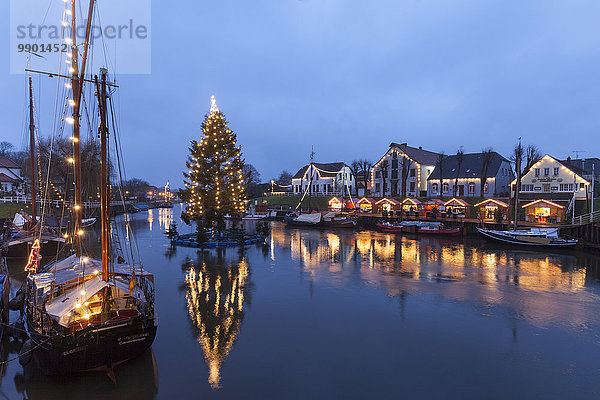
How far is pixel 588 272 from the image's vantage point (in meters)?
23.3

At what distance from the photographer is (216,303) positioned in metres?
15.9

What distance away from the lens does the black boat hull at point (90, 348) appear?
29.3 ft

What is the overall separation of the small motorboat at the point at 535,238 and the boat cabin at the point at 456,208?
1395 cm

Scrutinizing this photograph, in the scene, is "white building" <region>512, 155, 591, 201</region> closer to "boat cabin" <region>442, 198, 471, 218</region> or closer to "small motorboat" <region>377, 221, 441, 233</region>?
"boat cabin" <region>442, 198, 471, 218</region>

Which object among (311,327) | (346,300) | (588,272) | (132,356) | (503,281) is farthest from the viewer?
(588,272)

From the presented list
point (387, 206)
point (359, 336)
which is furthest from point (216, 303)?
point (387, 206)

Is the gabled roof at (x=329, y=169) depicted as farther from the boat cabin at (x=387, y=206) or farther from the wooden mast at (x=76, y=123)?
the wooden mast at (x=76, y=123)

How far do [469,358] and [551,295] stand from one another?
10417 mm

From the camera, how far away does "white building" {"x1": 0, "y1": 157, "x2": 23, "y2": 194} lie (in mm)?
67250

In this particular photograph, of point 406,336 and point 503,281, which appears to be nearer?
point 406,336

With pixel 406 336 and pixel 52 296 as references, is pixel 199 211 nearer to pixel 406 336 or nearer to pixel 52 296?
pixel 52 296

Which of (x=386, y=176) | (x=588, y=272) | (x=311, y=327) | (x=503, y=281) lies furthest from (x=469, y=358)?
(x=386, y=176)

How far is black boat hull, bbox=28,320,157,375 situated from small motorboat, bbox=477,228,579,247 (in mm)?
36918

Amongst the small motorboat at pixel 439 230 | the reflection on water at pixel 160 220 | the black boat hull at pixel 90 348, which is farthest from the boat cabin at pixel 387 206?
the black boat hull at pixel 90 348
